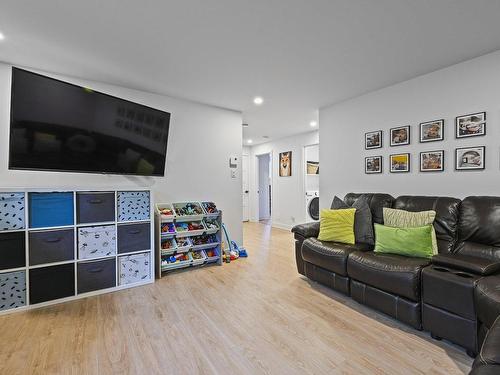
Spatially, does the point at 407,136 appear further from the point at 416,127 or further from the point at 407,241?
the point at 407,241

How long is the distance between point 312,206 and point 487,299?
387 cm

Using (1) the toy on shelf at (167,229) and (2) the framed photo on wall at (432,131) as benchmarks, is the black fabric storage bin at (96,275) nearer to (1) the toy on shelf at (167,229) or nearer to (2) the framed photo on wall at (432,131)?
(1) the toy on shelf at (167,229)

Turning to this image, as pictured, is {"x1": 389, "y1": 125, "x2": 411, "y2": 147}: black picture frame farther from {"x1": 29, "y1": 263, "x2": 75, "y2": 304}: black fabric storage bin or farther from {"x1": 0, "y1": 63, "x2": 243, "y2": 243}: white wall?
{"x1": 29, "y1": 263, "x2": 75, "y2": 304}: black fabric storage bin

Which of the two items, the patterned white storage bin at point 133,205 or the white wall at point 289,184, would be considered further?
the white wall at point 289,184

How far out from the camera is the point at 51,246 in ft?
7.76

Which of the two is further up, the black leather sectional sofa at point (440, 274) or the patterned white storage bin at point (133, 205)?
the patterned white storage bin at point (133, 205)

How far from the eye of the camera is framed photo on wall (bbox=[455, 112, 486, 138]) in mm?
2422

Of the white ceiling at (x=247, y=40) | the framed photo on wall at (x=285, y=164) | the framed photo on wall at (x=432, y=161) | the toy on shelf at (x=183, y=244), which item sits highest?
the white ceiling at (x=247, y=40)

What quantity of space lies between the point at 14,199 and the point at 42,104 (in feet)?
2.83

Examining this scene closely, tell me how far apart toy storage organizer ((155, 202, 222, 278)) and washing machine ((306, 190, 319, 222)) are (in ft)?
7.79

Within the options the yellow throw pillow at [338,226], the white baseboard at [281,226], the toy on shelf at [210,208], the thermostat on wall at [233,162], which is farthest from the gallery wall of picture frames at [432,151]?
the white baseboard at [281,226]

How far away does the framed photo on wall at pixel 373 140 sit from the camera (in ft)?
10.7

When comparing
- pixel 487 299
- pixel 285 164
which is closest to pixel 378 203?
pixel 487 299

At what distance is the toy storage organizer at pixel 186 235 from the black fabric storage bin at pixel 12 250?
4.00 feet
